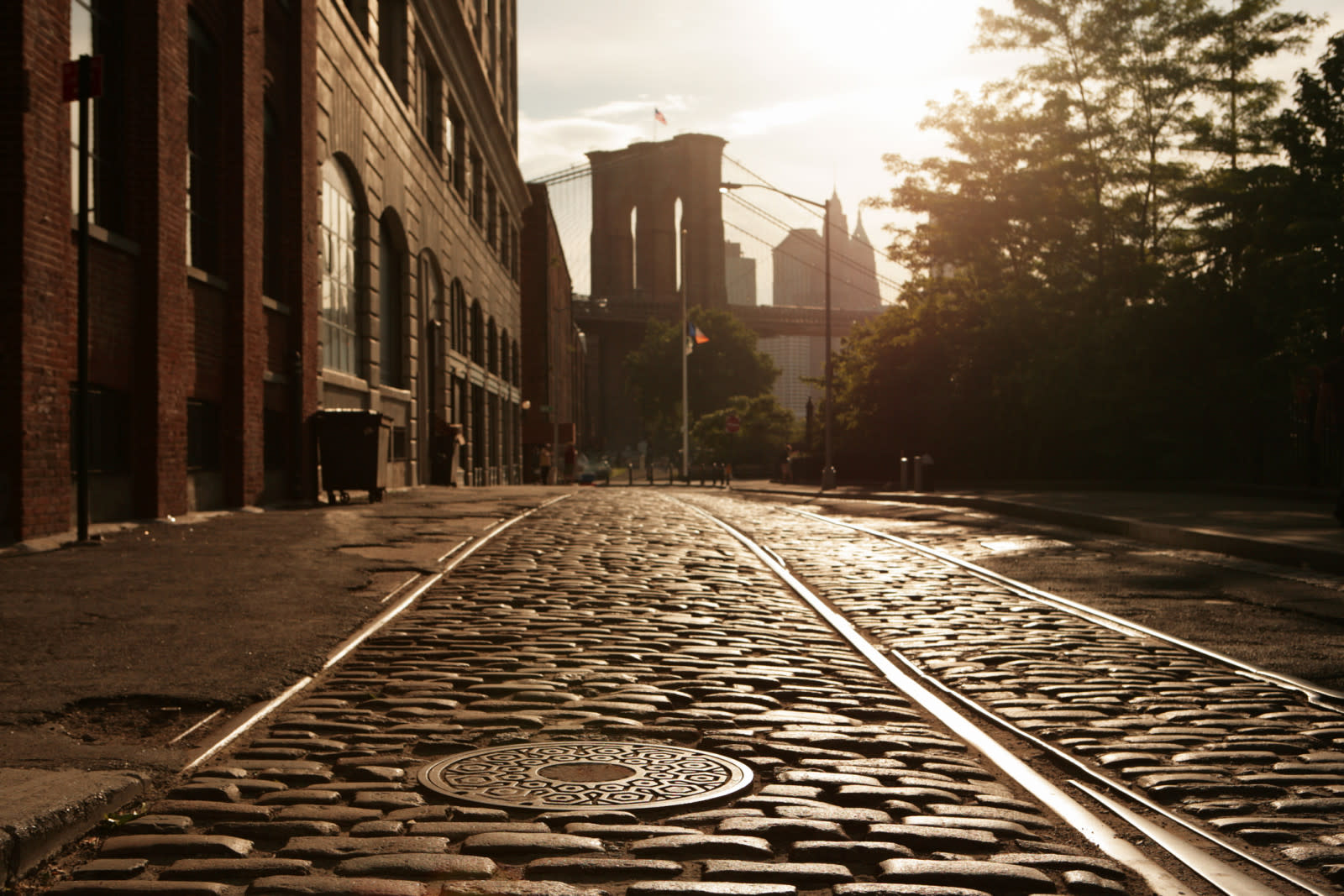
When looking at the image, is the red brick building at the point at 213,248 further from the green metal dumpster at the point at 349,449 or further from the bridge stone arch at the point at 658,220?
the bridge stone arch at the point at 658,220

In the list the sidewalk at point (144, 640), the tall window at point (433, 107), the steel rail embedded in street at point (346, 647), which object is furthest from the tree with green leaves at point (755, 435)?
the sidewalk at point (144, 640)

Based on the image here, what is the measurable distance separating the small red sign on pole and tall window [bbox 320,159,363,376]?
11.5 m

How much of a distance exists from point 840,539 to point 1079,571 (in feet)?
13.6

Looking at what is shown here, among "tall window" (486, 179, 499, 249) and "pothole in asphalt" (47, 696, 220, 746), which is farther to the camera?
"tall window" (486, 179, 499, 249)

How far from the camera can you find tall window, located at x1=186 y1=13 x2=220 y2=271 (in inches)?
674

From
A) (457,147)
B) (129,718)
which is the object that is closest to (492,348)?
(457,147)

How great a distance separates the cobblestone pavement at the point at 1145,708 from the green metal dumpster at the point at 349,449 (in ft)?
40.8

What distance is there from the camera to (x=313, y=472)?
21516 millimetres

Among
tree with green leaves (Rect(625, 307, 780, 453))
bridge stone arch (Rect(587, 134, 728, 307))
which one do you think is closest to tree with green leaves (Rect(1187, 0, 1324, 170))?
tree with green leaves (Rect(625, 307, 780, 453))

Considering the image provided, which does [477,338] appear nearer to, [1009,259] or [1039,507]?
[1009,259]

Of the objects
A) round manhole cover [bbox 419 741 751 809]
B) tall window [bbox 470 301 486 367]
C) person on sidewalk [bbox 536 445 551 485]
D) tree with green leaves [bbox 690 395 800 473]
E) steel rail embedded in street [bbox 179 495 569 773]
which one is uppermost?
tall window [bbox 470 301 486 367]

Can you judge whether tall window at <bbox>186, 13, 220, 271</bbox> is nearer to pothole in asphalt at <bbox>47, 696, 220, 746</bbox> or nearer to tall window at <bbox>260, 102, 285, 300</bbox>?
tall window at <bbox>260, 102, 285, 300</bbox>

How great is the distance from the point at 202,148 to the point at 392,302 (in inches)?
486

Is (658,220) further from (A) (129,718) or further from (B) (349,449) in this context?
(A) (129,718)
